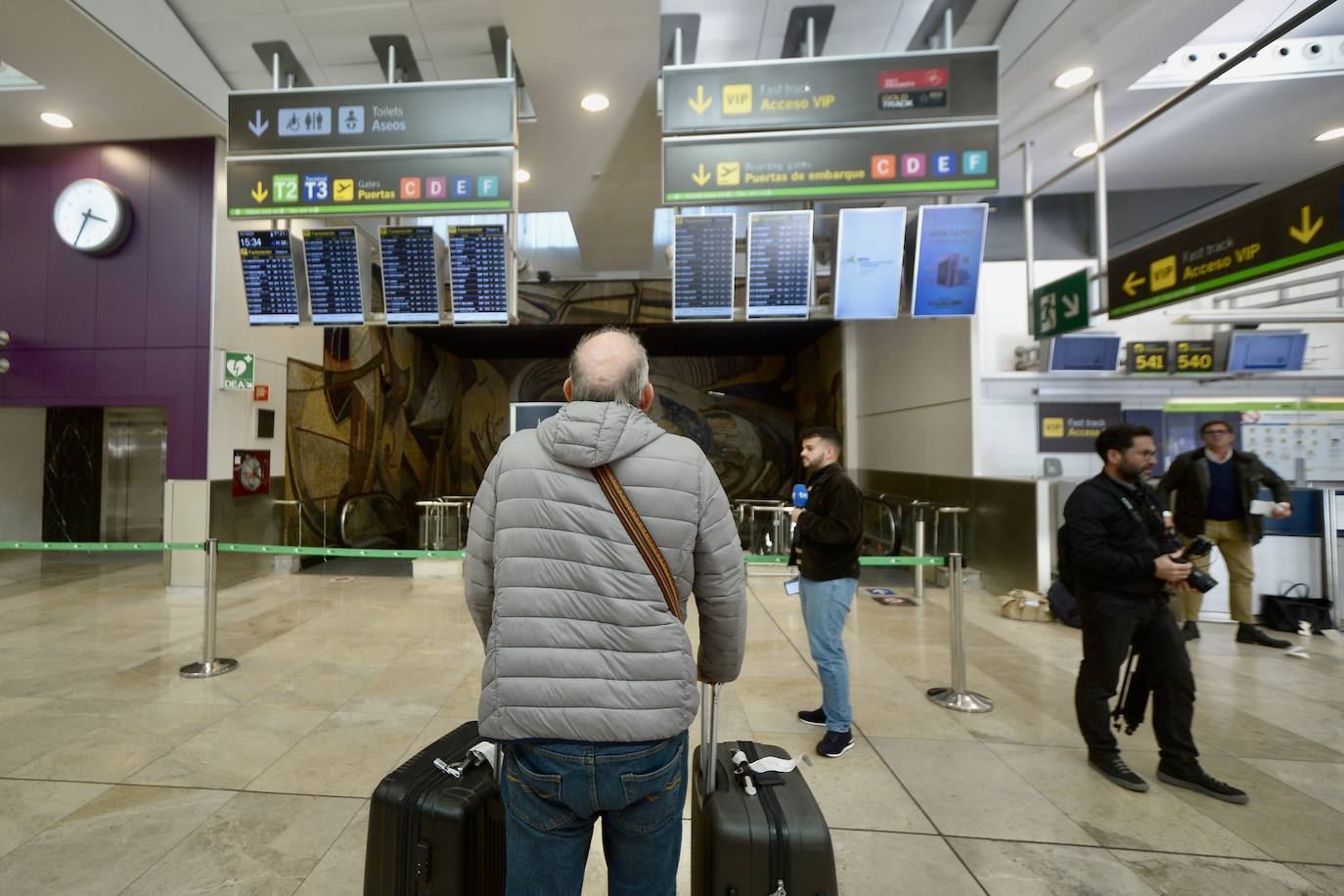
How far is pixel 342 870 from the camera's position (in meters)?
2.10

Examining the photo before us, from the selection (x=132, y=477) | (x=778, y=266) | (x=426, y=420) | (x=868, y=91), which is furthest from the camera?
(x=426, y=420)

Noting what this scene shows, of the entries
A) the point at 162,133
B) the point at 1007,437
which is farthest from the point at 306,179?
the point at 1007,437

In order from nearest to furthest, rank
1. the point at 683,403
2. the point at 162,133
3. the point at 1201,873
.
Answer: the point at 1201,873
the point at 162,133
the point at 683,403

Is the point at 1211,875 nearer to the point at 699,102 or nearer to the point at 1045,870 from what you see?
the point at 1045,870

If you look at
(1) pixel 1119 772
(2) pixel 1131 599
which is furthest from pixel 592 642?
(1) pixel 1119 772

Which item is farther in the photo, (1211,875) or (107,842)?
(107,842)

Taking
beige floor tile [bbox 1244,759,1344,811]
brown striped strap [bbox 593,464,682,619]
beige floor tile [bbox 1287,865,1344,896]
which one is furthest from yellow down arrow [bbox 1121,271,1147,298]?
brown striped strap [bbox 593,464,682,619]

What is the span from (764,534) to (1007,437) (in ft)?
12.1

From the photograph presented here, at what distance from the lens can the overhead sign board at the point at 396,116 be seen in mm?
4027

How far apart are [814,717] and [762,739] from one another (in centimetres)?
38

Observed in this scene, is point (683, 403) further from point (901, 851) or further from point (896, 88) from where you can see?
point (901, 851)

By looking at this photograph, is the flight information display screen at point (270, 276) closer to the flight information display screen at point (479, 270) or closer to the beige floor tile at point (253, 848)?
the flight information display screen at point (479, 270)

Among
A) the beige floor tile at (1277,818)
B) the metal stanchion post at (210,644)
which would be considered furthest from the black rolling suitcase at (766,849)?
the metal stanchion post at (210,644)

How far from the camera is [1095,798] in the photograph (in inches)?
102
